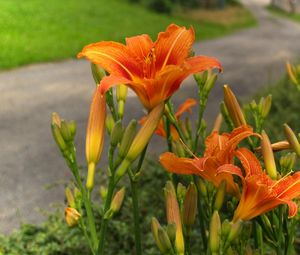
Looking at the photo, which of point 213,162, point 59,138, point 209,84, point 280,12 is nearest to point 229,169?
point 213,162

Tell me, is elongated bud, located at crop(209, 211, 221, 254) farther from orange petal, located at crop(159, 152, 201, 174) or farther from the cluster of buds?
the cluster of buds

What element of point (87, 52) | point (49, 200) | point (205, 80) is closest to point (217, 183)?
point (87, 52)

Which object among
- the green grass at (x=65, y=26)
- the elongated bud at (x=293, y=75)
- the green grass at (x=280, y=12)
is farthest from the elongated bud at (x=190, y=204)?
the green grass at (x=280, y=12)

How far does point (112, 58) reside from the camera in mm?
1209

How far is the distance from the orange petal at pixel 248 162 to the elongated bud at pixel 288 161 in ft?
0.76

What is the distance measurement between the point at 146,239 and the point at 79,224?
5.32 ft

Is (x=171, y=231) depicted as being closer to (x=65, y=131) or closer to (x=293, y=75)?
(x=65, y=131)

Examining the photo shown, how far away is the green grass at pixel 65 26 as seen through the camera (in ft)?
25.1

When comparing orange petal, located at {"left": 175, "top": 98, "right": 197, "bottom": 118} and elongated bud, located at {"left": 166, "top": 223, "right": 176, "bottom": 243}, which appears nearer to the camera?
elongated bud, located at {"left": 166, "top": 223, "right": 176, "bottom": 243}

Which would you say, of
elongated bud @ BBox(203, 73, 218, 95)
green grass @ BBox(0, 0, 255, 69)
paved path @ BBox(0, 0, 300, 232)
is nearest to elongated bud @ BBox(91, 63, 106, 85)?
elongated bud @ BBox(203, 73, 218, 95)

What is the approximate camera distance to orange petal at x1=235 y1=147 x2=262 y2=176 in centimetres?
121

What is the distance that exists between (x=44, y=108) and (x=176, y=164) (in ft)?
14.3

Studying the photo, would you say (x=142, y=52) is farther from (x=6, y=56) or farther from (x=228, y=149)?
(x=6, y=56)

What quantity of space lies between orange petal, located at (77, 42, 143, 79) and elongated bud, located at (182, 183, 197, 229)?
0.96 ft
